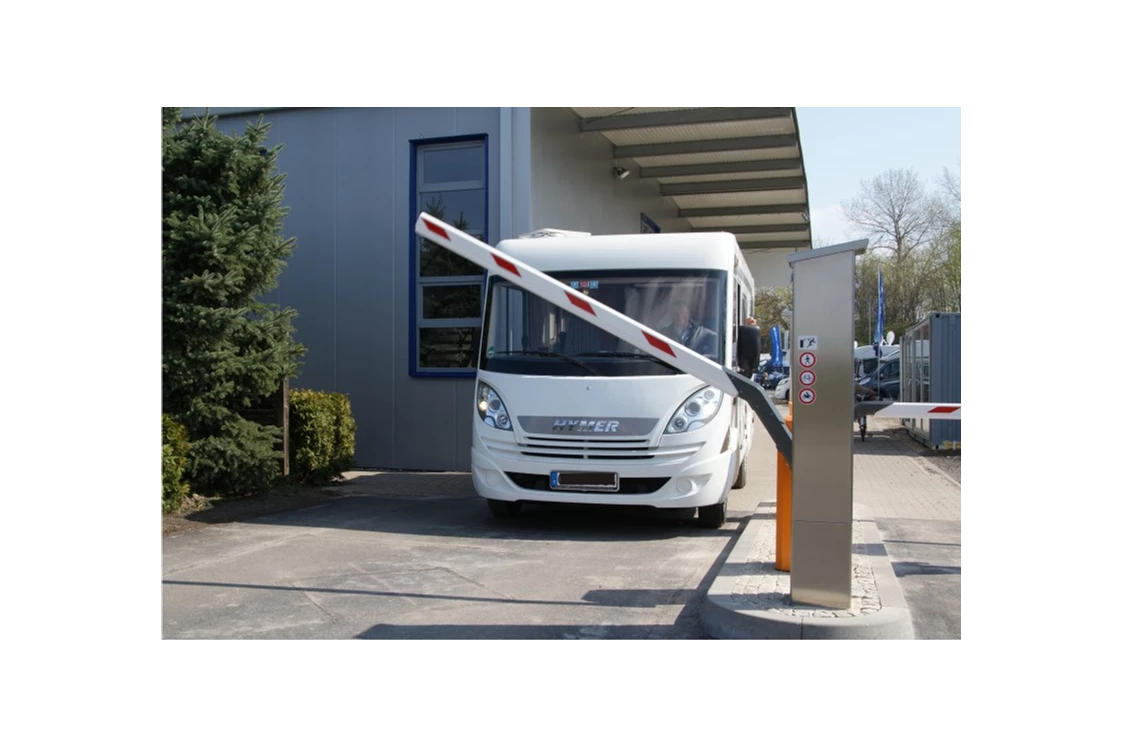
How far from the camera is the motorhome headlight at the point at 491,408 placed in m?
8.44

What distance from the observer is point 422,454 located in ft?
43.0

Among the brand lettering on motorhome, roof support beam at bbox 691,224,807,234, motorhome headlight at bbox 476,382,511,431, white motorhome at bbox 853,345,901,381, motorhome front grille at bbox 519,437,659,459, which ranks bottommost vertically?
motorhome front grille at bbox 519,437,659,459

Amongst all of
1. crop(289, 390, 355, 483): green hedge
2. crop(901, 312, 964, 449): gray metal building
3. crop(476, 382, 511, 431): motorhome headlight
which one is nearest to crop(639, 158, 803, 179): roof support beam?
crop(901, 312, 964, 449): gray metal building

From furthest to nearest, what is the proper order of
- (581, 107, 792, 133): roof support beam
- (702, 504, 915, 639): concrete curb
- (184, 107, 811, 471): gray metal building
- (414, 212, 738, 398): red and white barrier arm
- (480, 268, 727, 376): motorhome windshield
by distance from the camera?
(581, 107, 792, 133): roof support beam < (184, 107, 811, 471): gray metal building < (480, 268, 727, 376): motorhome windshield < (414, 212, 738, 398): red and white barrier arm < (702, 504, 915, 639): concrete curb

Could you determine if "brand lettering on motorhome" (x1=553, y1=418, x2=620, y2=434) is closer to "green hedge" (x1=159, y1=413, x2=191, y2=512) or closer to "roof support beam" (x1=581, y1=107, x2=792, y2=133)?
"green hedge" (x1=159, y1=413, x2=191, y2=512)

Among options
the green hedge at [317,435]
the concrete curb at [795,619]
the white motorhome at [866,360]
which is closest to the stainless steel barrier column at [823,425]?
the concrete curb at [795,619]

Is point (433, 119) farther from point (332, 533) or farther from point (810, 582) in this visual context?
point (810, 582)

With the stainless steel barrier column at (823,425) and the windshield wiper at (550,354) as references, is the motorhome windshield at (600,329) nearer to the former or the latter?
the windshield wiper at (550,354)

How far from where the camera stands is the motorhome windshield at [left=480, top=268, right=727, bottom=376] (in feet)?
27.6

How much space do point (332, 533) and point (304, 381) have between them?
5872mm

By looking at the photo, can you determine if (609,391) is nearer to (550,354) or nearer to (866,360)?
(550,354)

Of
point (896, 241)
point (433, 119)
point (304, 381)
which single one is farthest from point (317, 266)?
point (896, 241)
